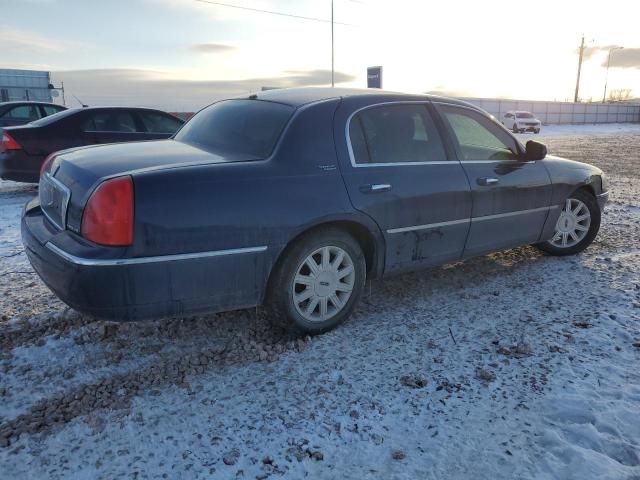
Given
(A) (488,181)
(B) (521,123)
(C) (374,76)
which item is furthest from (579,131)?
(A) (488,181)

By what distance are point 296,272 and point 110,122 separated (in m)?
6.39

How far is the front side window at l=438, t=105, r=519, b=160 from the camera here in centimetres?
409

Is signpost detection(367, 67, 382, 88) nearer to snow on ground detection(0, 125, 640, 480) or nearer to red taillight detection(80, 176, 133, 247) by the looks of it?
snow on ground detection(0, 125, 640, 480)

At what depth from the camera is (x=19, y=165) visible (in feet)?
24.8

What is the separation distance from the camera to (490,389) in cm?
280

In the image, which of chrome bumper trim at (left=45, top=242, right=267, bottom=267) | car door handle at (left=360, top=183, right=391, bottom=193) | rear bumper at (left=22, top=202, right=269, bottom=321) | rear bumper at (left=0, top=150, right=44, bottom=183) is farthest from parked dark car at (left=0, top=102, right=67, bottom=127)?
car door handle at (left=360, top=183, right=391, bottom=193)

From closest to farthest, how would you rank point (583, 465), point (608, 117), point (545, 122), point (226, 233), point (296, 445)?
point (583, 465) → point (296, 445) → point (226, 233) → point (545, 122) → point (608, 117)

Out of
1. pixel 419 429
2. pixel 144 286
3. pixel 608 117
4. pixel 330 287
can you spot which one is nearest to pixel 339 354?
pixel 330 287

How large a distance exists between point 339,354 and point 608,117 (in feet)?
208

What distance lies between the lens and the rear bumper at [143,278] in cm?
264

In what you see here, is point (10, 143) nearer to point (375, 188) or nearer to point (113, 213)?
point (113, 213)

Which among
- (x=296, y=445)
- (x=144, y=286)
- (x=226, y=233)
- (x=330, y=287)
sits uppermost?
(x=226, y=233)

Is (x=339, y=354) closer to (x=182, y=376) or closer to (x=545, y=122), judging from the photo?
(x=182, y=376)

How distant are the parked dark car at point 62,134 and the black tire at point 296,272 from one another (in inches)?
235
